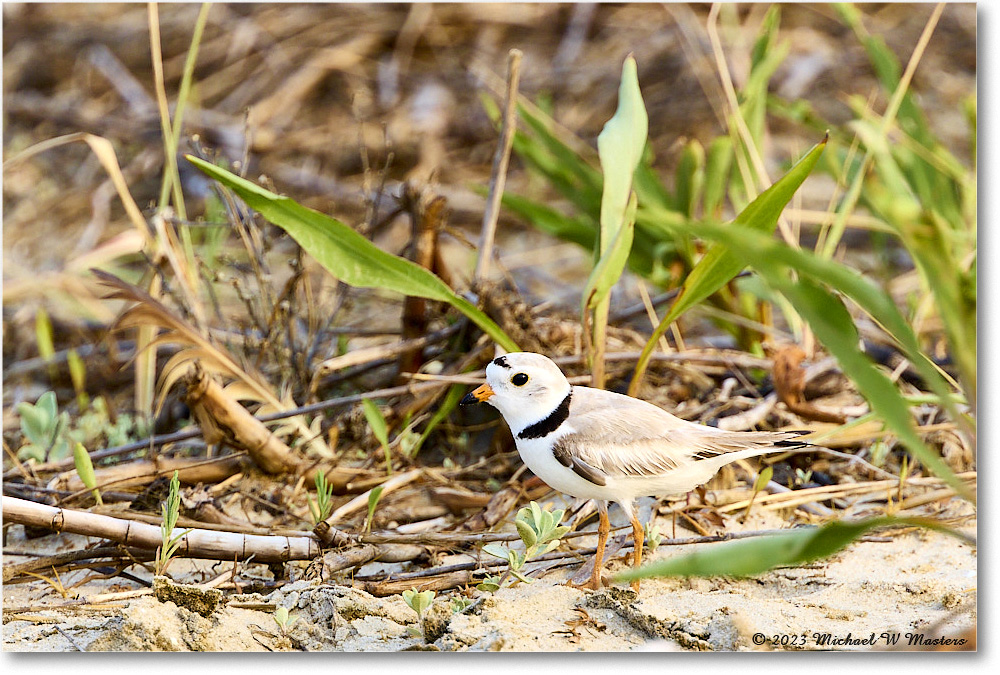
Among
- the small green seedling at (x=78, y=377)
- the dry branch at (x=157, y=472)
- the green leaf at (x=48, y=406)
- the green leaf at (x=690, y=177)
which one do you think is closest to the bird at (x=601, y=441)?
the dry branch at (x=157, y=472)

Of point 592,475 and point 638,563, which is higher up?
point 592,475

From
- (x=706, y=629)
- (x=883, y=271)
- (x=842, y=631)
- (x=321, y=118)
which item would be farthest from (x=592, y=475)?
(x=321, y=118)

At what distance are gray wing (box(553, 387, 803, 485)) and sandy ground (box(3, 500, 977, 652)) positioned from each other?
0.75 ft

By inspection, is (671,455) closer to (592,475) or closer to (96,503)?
(592,475)

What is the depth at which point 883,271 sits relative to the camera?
3016 millimetres

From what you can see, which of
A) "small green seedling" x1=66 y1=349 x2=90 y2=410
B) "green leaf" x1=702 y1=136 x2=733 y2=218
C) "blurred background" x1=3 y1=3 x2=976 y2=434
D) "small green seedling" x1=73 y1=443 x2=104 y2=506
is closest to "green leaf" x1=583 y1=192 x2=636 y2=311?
"green leaf" x1=702 y1=136 x2=733 y2=218

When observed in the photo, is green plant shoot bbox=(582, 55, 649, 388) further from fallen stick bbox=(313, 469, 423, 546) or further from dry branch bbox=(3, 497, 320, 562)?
dry branch bbox=(3, 497, 320, 562)

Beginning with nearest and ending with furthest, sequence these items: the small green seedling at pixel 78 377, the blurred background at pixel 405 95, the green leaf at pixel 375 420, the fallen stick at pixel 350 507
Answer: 1. the fallen stick at pixel 350 507
2. the green leaf at pixel 375 420
3. the small green seedling at pixel 78 377
4. the blurred background at pixel 405 95

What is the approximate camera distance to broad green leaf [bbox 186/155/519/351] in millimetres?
1701

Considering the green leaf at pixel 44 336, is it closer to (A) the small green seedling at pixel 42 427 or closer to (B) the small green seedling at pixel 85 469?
(A) the small green seedling at pixel 42 427

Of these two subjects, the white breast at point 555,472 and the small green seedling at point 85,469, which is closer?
the white breast at point 555,472

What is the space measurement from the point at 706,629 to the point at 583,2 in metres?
3.29

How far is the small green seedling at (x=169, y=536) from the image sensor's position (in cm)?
152

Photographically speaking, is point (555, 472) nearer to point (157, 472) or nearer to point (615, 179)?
point (615, 179)
